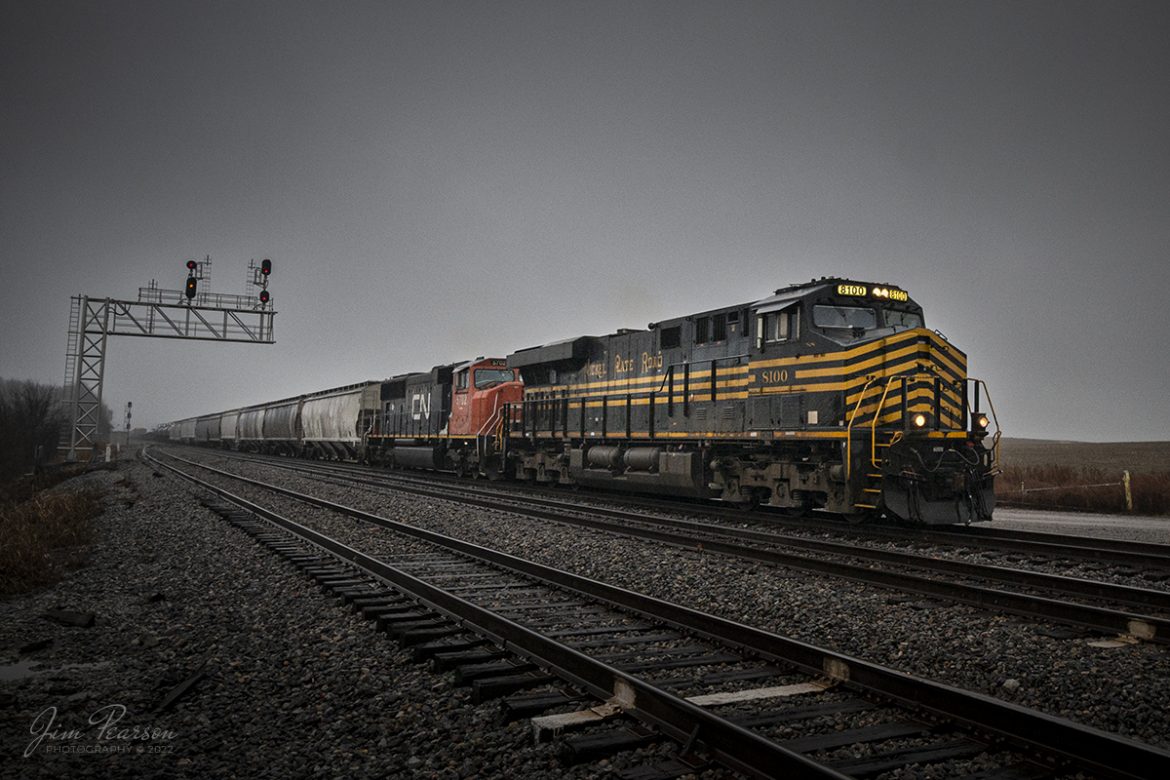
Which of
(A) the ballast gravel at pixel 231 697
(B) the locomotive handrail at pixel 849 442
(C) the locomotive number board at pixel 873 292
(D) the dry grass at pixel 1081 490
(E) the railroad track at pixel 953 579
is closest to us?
(A) the ballast gravel at pixel 231 697

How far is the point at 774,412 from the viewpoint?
1270 centimetres

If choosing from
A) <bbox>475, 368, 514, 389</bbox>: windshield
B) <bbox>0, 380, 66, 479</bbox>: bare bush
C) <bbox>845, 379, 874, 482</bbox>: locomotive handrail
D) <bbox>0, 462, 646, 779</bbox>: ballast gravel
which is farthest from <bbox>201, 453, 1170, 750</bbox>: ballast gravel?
<bbox>0, 380, 66, 479</bbox>: bare bush

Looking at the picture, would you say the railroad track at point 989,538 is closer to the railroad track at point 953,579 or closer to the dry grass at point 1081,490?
the railroad track at point 953,579

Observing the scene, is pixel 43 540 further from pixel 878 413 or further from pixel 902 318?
pixel 902 318

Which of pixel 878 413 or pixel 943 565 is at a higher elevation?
pixel 878 413

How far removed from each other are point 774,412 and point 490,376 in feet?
41.7

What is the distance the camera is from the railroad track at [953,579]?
5980mm

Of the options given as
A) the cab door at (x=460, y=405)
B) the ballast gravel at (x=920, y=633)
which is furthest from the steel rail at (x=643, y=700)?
the cab door at (x=460, y=405)

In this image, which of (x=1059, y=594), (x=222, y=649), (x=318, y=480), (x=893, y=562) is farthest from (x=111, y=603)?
(x=318, y=480)

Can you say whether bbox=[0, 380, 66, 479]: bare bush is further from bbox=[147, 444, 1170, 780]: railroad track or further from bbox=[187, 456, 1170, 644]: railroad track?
bbox=[147, 444, 1170, 780]: railroad track

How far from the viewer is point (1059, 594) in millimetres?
7281

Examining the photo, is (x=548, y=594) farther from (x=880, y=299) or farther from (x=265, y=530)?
(x=880, y=299)

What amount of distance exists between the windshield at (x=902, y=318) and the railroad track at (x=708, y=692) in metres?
8.18

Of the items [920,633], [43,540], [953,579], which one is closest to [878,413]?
[953,579]
